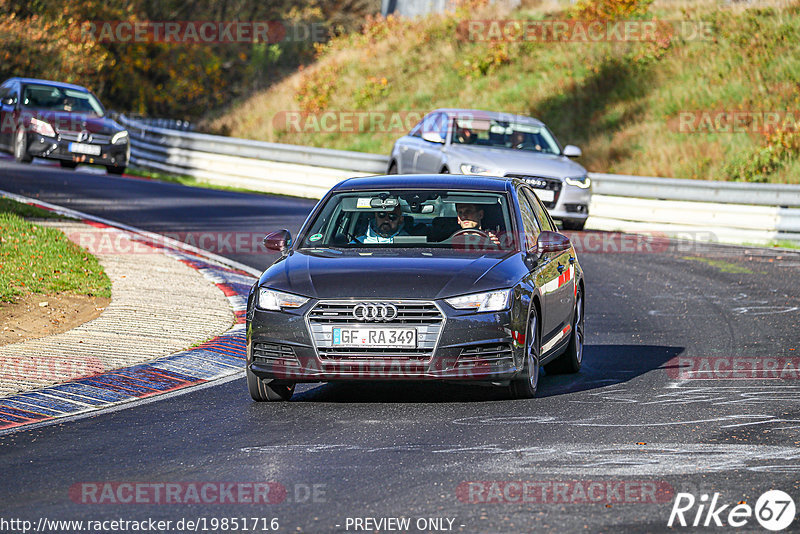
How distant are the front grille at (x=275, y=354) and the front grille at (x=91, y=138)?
1982cm

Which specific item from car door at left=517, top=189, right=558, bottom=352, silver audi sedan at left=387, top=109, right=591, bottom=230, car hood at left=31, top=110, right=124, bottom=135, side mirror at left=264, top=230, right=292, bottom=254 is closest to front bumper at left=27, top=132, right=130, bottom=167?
car hood at left=31, top=110, right=124, bottom=135

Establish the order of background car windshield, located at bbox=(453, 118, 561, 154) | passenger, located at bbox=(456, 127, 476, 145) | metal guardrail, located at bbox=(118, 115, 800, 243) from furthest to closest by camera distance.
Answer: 1. metal guardrail, located at bbox=(118, 115, 800, 243)
2. background car windshield, located at bbox=(453, 118, 561, 154)
3. passenger, located at bbox=(456, 127, 476, 145)

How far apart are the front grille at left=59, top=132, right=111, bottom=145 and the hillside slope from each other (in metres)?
9.01

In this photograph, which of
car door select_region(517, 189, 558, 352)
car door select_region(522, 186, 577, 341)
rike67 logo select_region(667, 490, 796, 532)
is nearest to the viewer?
rike67 logo select_region(667, 490, 796, 532)

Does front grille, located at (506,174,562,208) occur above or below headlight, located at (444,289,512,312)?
below

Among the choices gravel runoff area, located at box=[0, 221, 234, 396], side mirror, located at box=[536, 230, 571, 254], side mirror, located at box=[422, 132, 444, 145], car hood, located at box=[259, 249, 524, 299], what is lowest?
gravel runoff area, located at box=[0, 221, 234, 396]

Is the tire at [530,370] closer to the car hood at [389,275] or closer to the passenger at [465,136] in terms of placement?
the car hood at [389,275]

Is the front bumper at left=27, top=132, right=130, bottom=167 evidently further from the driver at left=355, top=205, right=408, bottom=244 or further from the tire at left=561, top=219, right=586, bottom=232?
the driver at left=355, top=205, right=408, bottom=244

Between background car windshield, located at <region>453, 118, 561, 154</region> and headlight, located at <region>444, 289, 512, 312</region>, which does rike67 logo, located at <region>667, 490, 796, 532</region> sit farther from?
background car windshield, located at <region>453, 118, 561, 154</region>

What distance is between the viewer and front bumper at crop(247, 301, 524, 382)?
861 centimetres

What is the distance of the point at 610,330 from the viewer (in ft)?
43.0

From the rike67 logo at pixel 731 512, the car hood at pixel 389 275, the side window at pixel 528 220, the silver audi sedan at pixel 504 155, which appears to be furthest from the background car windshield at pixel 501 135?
the rike67 logo at pixel 731 512

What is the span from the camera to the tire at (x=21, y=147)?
28.2 metres

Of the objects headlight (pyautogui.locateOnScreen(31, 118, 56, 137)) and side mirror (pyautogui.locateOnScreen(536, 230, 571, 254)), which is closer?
side mirror (pyautogui.locateOnScreen(536, 230, 571, 254))
